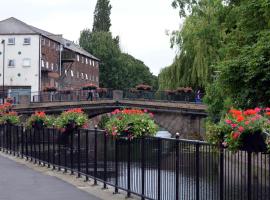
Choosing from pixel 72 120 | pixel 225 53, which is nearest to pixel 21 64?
pixel 225 53

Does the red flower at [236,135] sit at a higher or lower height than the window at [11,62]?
lower

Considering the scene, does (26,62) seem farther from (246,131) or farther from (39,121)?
(246,131)

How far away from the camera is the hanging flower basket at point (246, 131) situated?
7766 mm

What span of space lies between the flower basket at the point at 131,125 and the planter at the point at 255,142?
15.3ft

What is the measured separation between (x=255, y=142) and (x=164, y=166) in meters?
3.64

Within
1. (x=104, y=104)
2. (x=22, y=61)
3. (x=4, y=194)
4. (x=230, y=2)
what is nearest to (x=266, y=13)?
(x=230, y=2)

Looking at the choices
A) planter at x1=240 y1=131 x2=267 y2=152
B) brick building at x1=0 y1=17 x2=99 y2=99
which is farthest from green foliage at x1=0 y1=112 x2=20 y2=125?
brick building at x1=0 y1=17 x2=99 y2=99

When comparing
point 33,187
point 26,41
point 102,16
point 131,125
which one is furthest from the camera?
point 102,16

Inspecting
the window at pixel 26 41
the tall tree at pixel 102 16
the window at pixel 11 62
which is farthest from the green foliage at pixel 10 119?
the tall tree at pixel 102 16

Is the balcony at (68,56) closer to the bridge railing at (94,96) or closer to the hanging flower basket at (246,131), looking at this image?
the bridge railing at (94,96)

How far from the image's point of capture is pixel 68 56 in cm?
9756

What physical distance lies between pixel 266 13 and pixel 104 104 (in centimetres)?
3071

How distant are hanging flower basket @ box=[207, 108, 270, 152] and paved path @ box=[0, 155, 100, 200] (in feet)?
17.3

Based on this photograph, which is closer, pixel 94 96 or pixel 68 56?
pixel 94 96
